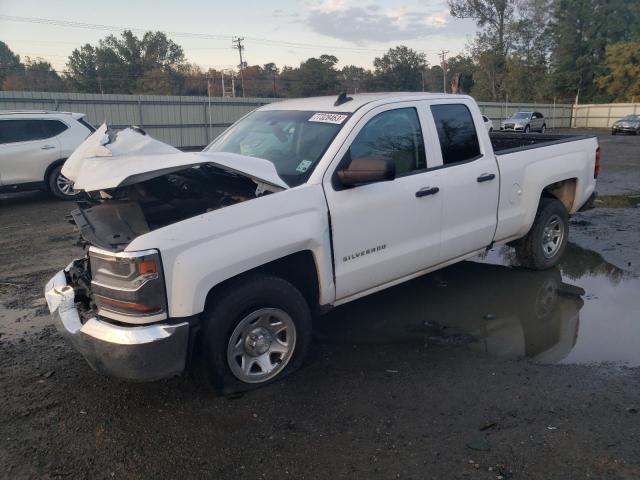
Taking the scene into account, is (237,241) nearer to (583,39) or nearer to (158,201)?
(158,201)

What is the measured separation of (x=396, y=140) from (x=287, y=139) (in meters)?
0.90

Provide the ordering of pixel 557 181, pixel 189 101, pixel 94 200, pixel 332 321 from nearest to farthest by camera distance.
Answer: pixel 94 200, pixel 332 321, pixel 557 181, pixel 189 101

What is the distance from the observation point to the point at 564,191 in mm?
6430

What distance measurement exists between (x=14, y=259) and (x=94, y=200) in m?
3.48

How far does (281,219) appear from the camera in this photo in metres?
3.61

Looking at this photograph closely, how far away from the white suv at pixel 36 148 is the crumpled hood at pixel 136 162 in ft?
25.3

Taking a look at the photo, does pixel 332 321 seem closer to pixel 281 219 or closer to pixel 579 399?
pixel 281 219

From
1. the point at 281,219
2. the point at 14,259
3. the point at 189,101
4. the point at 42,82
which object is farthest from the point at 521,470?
the point at 42,82

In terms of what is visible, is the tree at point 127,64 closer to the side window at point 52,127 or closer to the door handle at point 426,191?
the side window at point 52,127

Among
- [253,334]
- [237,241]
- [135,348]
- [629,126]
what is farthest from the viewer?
[629,126]

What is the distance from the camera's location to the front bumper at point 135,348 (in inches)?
123

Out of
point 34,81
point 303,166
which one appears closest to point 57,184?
point 303,166

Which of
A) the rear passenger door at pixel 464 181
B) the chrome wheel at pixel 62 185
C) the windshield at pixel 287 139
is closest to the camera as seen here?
the windshield at pixel 287 139

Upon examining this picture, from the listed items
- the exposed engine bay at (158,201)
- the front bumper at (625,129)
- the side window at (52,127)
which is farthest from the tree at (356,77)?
the exposed engine bay at (158,201)
